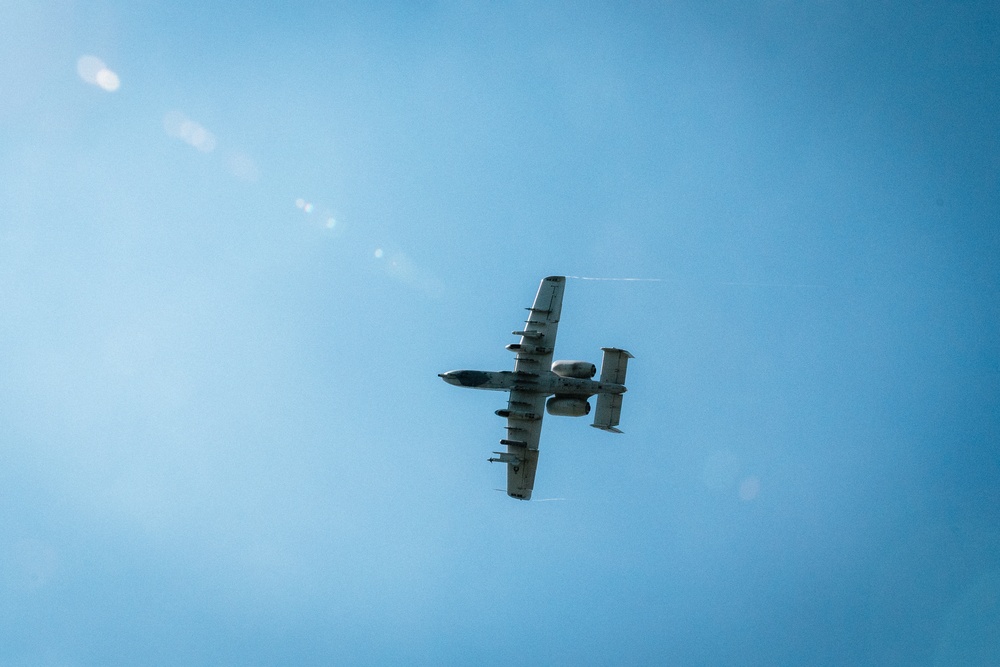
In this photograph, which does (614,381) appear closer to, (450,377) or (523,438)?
(523,438)

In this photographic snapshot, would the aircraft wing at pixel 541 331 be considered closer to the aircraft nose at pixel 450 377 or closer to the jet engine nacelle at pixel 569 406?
the jet engine nacelle at pixel 569 406

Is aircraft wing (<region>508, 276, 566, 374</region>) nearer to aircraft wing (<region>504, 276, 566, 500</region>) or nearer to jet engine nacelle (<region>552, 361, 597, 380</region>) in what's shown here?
aircraft wing (<region>504, 276, 566, 500</region>)

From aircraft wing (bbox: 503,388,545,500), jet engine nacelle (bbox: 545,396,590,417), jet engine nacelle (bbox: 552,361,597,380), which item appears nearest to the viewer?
jet engine nacelle (bbox: 552,361,597,380)

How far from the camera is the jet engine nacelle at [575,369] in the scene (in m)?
44.6

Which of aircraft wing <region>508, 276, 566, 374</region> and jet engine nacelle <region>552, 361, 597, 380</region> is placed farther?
aircraft wing <region>508, 276, 566, 374</region>

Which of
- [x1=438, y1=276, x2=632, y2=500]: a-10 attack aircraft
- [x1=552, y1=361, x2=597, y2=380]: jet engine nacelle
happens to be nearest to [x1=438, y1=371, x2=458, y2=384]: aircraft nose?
[x1=438, y1=276, x2=632, y2=500]: a-10 attack aircraft

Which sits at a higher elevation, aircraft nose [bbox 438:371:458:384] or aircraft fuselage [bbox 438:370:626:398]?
aircraft fuselage [bbox 438:370:626:398]

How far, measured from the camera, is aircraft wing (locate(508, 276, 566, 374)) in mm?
45500

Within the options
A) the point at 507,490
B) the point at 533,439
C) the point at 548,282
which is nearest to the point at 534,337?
the point at 548,282

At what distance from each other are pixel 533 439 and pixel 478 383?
7.08 metres

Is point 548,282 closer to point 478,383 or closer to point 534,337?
point 534,337

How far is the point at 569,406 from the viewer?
45.5 metres

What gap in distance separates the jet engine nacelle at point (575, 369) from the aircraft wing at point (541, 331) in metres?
1.13

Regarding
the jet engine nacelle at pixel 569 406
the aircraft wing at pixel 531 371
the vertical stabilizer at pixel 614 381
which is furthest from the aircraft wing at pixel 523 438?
the vertical stabilizer at pixel 614 381
